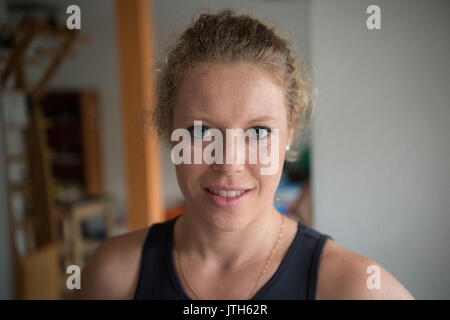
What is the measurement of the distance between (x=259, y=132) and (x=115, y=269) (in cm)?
34

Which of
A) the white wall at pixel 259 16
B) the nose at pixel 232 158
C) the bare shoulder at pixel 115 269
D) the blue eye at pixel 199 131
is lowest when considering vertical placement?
the bare shoulder at pixel 115 269

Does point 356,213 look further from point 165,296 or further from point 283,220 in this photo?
point 165,296

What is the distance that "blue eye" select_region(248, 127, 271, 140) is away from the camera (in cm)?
46

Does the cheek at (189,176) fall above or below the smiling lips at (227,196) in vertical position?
above

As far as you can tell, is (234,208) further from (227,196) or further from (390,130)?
(390,130)

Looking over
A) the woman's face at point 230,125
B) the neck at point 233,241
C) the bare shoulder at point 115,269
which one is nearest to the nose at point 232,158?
the woman's face at point 230,125

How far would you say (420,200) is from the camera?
0.52 metres

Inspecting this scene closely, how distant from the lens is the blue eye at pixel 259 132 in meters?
0.46

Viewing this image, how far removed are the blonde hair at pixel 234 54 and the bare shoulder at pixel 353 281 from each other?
210 millimetres

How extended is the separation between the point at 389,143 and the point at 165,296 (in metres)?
0.42

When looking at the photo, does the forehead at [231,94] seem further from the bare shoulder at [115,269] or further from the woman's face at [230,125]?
the bare shoulder at [115,269]

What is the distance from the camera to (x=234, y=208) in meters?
0.48

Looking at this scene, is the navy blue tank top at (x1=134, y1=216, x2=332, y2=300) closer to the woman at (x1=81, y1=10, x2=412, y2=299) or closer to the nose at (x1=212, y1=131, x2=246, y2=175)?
the woman at (x1=81, y1=10, x2=412, y2=299)

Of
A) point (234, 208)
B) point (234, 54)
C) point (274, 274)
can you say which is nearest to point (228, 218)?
point (234, 208)
